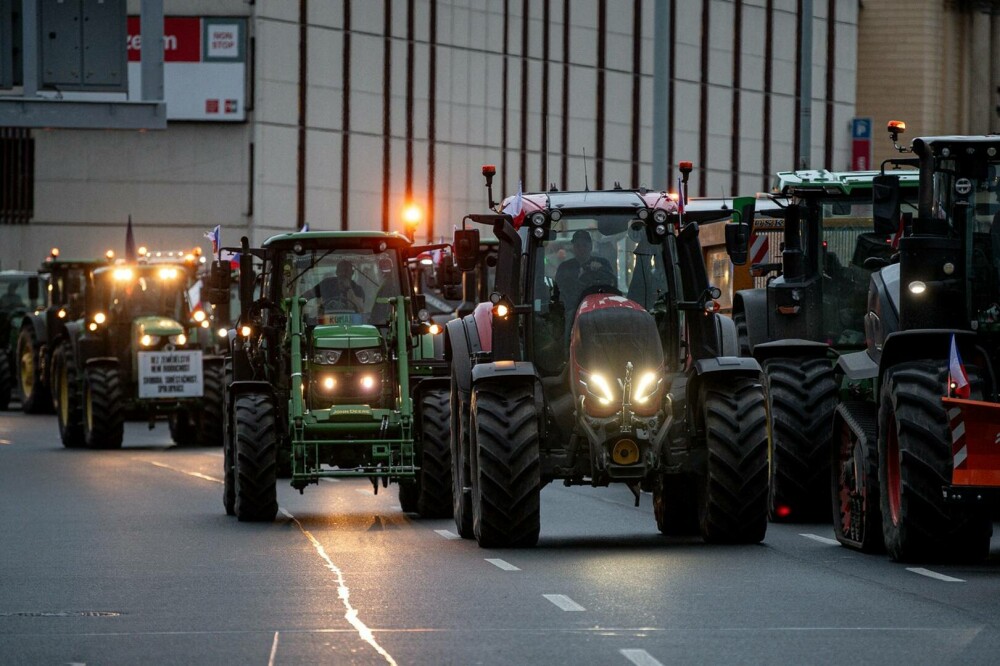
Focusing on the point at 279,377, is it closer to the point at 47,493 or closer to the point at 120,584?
the point at 47,493

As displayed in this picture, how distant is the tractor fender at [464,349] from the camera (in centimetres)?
1820

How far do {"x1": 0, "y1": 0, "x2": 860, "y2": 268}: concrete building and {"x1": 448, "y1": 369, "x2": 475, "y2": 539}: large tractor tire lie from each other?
140 ft

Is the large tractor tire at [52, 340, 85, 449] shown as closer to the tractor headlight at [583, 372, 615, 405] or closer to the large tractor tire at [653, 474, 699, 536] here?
the large tractor tire at [653, 474, 699, 536]

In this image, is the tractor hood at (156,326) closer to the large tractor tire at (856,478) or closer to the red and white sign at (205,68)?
the large tractor tire at (856,478)

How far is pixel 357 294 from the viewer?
2202 cm

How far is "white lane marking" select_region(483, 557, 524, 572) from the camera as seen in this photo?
50.5 feet

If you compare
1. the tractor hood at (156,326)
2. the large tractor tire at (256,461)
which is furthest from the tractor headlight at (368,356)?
the tractor hood at (156,326)

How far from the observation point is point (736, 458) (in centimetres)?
1656

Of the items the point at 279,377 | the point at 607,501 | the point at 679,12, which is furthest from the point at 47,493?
the point at 679,12

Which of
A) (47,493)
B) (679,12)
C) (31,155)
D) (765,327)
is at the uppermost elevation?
(679,12)

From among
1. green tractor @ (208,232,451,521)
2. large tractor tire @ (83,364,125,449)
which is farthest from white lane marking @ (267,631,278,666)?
large tractor tire @ (83,364,125,449)

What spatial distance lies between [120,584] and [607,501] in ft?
30.1

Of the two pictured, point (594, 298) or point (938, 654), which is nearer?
point (938, 654)

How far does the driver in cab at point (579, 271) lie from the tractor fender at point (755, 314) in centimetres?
417
